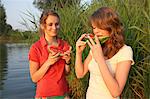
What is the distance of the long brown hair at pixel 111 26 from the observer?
2.19 meters

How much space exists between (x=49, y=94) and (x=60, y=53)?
38cm

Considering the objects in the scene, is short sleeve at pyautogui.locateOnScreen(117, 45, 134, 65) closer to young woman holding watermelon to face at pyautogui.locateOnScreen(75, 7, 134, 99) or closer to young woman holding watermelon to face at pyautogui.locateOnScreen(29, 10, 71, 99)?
→ young woman holding watermelon to face at pyautogui.locateOnScreen(75, 7, 134, 99)

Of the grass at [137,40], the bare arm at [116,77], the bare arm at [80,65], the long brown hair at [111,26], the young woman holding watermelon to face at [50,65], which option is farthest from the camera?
the grass at [137,40]

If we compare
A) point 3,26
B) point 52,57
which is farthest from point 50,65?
point 3,26

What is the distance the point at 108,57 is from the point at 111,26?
0.77 ft

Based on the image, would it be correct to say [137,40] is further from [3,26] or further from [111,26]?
[3,26]

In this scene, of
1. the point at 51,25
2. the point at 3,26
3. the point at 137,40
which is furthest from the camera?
the point at 3,26

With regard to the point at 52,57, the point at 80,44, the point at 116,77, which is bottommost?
the point at 116,77

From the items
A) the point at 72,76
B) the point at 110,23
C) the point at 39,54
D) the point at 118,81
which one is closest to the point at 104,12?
the point at 110,23

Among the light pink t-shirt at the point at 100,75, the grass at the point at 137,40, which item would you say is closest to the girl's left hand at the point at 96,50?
the light pink t-shirt at the point at 100,75

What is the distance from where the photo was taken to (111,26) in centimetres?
221

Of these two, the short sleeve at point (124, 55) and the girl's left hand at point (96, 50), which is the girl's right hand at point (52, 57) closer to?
the girl's left hand at point (96, 50)

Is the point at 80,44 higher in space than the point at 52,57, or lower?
higher

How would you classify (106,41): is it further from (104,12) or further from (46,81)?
(46,81)
